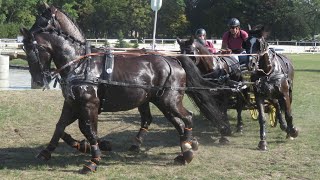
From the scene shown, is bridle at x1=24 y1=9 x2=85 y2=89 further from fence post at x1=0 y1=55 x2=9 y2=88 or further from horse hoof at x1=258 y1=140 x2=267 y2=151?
fence post at x1=0 y1=55 x2=9 y2=88

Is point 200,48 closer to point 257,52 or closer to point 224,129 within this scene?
point 257,52

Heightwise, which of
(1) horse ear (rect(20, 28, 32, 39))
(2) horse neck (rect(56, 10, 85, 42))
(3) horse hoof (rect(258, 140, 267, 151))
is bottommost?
(3) horse hoof (rect(258, 140, 267, 151))

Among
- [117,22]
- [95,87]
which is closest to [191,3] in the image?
[117,22]

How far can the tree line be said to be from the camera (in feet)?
242

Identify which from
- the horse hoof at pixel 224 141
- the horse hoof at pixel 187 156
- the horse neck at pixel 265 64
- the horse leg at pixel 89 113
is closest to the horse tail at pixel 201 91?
the horse hoof at pixel 224 141

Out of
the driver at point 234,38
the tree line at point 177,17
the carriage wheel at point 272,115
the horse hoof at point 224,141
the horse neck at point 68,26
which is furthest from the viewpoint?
the tree line at point 177,17

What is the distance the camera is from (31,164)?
7.02 metres

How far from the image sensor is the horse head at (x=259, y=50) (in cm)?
831

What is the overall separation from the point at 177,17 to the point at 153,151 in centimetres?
7325

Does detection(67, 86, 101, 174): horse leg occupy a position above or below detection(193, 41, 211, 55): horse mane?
below

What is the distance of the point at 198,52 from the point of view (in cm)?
850

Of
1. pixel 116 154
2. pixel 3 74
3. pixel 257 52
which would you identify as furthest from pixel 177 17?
pixel 116 154

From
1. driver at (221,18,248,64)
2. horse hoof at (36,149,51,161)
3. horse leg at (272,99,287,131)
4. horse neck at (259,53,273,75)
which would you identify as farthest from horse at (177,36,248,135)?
horse hoof at (36,149,51,161)

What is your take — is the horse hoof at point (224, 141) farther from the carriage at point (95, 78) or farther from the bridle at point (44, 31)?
the bridle at point (44, 31)
